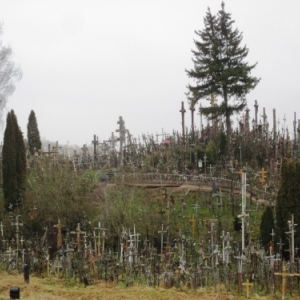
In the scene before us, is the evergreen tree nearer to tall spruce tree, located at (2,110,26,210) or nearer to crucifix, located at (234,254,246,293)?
crucifix, located at (234,254,246,293)

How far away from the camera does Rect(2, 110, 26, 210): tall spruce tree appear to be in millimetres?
21875

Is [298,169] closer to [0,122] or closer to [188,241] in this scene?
[188,241]

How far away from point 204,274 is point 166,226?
495cm

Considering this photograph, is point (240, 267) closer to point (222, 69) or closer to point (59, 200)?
point (59, 200)

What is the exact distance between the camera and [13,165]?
2239cm

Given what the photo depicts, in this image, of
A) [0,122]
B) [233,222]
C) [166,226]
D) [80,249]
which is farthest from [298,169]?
[0,122]

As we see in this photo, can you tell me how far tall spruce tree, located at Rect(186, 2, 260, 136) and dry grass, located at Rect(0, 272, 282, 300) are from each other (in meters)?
14.8

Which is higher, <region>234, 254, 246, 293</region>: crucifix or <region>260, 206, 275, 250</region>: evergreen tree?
<region>260, 206, 275, 250</region>: evergreen tree

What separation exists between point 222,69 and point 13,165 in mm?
12412

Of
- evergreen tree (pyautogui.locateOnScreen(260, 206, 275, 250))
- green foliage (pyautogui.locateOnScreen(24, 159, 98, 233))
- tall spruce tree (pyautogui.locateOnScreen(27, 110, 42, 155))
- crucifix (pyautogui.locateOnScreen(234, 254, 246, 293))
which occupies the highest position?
tall spruce tree (pyautogui.locateOnScreen(27, 110, 42, 155))

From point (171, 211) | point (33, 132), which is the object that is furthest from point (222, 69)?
point (33, 132)

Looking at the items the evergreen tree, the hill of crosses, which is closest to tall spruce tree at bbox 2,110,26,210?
the hill of crosses

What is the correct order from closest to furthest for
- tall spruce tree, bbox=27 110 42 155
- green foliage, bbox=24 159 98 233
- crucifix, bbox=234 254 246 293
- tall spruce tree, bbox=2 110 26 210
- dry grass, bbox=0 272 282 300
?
dry grass, bbox=0 272 282 300 → crucifix, bbox=234 254 246 293 → green foliage, bbox=24 159 98 233 → tall spruce tree, bbox=2 110 26 210 → tall spruce tree, bbox=27 110 42 155

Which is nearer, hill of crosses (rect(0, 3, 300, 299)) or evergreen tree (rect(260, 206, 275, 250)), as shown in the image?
hill of crosses (rect(0, 3, 300, 299))
